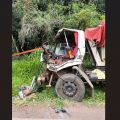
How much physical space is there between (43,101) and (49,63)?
27.1 inches

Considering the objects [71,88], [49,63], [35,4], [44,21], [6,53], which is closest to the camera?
[6,53]

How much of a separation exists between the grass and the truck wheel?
4.6 inches

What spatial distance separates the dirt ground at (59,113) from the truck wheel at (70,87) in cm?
15

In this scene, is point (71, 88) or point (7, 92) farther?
point (71, 88)

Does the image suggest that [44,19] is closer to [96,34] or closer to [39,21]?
[39,21]

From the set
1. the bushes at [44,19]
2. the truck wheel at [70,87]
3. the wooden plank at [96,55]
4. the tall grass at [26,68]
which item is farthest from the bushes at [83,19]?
the truck wheel at [70,87]

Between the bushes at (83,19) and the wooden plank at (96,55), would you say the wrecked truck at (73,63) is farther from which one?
the bushes at (83,19)

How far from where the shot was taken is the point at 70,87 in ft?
19.3

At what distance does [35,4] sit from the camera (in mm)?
9422

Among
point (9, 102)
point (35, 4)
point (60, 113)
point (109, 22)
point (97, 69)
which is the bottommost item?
point (60, 113)

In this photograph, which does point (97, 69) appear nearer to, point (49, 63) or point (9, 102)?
point (49, 63)

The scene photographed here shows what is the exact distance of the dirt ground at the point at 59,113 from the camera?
525 cm

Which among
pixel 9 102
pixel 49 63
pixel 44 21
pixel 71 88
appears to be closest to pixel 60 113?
pixel 71 88

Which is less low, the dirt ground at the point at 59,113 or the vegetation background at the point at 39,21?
the vegetation background at the point at 39,21
